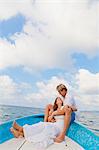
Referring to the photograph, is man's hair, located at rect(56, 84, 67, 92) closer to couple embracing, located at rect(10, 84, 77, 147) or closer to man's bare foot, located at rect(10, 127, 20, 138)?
couple embracing, located at rect(10, 84, 77, 147)

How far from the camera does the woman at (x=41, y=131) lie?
9.07 ft

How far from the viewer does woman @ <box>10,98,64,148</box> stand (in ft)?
9.07

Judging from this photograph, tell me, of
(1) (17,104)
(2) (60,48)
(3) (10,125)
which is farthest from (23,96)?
(2) (60,48)

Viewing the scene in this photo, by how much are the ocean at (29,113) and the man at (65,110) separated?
0.19 meters

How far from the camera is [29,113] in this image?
337 cm

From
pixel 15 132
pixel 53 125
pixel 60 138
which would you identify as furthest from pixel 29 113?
pixel 60 138

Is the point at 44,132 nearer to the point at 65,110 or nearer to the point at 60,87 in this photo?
the point at 65,110

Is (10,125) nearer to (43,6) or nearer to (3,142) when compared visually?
(3,142)

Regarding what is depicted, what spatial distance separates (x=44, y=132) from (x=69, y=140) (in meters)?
0.27

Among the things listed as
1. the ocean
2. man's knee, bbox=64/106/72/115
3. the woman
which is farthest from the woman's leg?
man's knee, bbox=64/106/72/115

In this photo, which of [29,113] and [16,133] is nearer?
[16,133]

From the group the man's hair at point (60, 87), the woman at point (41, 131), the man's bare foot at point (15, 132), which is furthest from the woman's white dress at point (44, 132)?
the man's hair at point (60, 87)

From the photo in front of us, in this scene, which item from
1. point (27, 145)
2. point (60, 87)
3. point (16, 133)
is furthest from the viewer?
point (60, 87)

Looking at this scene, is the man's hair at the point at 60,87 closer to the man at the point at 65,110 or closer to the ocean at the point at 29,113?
the man at the point at 65,110
